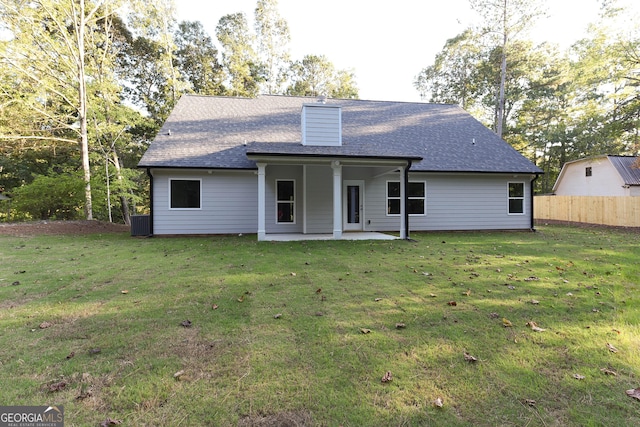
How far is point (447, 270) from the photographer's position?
582 cm

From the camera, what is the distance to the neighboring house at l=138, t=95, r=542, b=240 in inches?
415

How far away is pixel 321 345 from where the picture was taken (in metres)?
2.84

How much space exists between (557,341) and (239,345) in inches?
115

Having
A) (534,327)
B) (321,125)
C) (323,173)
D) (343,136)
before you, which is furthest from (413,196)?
(534,327)

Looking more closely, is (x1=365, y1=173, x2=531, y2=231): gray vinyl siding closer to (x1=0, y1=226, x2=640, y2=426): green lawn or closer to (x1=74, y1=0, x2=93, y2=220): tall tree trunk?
(x1=0, y1=226, x2=640, y2=426): green lawn

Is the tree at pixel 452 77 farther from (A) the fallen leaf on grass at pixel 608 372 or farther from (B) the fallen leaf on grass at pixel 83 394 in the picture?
(B) the fallen leaf on grass at pixel 83 394

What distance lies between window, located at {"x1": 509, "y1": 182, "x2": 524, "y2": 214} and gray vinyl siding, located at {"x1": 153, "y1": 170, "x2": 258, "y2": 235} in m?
10.6

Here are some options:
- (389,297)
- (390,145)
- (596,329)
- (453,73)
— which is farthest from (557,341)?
(453,73)

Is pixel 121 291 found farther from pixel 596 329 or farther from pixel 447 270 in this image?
pixel 596 329

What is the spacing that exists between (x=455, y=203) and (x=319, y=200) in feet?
18.4

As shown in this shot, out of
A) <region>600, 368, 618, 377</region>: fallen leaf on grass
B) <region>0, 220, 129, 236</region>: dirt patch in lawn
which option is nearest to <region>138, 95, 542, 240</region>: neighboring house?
<region>0, 220, 129, 236</region>: dirt patch in lawn

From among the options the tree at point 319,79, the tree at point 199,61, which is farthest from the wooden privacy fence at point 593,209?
the tree at point 199,61

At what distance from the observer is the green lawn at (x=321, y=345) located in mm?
2008

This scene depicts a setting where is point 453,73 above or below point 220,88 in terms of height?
above
